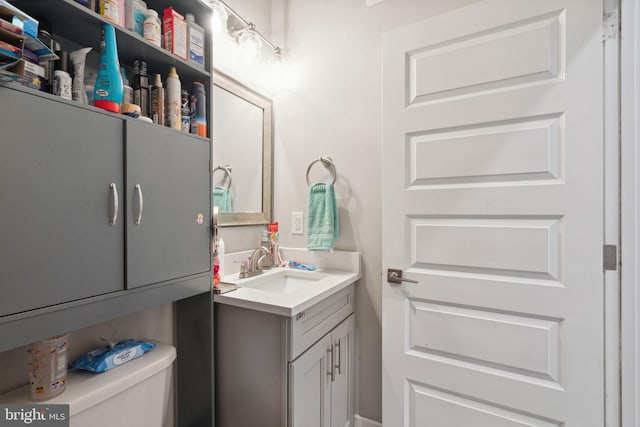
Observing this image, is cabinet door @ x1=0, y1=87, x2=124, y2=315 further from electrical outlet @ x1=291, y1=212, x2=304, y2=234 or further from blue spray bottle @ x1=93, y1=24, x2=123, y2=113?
electrical outlet @ x1=291, y1=212, x2=304, y2=234

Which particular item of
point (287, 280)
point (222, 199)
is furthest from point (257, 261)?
point (222, 199)

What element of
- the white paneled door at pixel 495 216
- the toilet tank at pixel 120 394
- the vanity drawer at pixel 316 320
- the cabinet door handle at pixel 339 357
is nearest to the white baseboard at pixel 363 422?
the white paneled door at pixel 495 216

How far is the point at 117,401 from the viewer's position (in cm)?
85

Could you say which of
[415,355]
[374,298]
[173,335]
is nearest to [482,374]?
[415,355]

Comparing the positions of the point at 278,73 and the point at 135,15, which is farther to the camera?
the point at 278,73

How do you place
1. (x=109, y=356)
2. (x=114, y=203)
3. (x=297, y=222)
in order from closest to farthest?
(x=114, y=203) < (x=109, y=356) < (x=297, y=222)

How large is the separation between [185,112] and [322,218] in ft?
2.75

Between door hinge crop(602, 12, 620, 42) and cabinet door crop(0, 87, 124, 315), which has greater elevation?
door hinge crop(602, 12, 620, 42)

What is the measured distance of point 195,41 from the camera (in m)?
1.07

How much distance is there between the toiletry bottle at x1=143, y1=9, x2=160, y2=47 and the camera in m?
0.92

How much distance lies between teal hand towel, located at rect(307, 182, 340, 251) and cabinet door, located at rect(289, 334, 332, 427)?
48 cm

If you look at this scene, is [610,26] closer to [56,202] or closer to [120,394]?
[56,202]

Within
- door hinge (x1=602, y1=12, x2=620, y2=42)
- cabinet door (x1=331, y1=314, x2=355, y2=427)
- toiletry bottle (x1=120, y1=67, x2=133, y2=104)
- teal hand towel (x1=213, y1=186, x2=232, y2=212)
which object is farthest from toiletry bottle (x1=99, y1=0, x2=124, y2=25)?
Answer: door hinge (x1=602, y1=12, x2=620, y2=42)

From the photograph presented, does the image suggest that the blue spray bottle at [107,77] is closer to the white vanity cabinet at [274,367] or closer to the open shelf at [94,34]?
the open shelf at [94,34]
